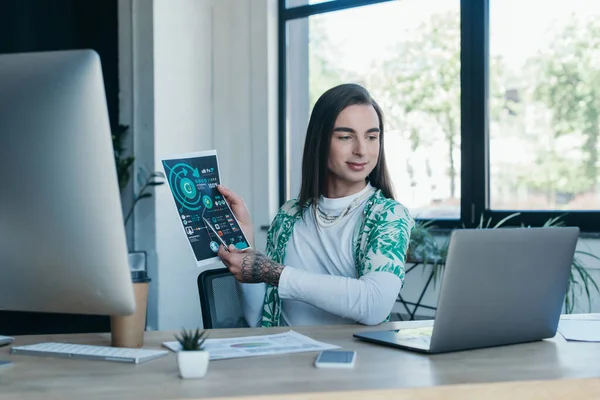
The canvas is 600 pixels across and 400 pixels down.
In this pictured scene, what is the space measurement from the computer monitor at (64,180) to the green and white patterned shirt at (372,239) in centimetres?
92

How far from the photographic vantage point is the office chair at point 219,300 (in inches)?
76.4

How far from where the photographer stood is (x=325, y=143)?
2162 millimetres

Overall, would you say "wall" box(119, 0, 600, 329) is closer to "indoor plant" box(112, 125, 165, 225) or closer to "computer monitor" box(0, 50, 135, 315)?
"indoor plant" box(112, 125, 165, 225)

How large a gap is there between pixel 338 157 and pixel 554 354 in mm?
921

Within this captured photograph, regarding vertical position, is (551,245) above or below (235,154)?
below

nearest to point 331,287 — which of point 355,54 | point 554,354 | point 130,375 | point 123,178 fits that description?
point 554,354

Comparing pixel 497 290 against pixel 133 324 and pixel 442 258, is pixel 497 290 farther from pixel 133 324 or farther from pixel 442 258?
pixel 442 258

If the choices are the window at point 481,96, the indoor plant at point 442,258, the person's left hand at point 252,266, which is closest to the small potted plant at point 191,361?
the person's left hand at point 252,266

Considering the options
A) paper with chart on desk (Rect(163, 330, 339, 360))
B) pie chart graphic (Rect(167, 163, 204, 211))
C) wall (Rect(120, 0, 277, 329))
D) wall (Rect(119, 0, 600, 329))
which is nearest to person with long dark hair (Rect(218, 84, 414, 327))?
pie chart graphic (Rect(167, 163, 204, 211))

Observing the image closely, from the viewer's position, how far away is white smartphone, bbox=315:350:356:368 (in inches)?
49.1

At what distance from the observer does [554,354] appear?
55.0 inches

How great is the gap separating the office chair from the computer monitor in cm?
86

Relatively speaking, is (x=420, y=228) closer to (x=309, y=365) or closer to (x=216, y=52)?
(x=216, y=52)

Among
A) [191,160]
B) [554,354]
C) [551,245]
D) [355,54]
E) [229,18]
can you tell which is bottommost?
[554,354]
